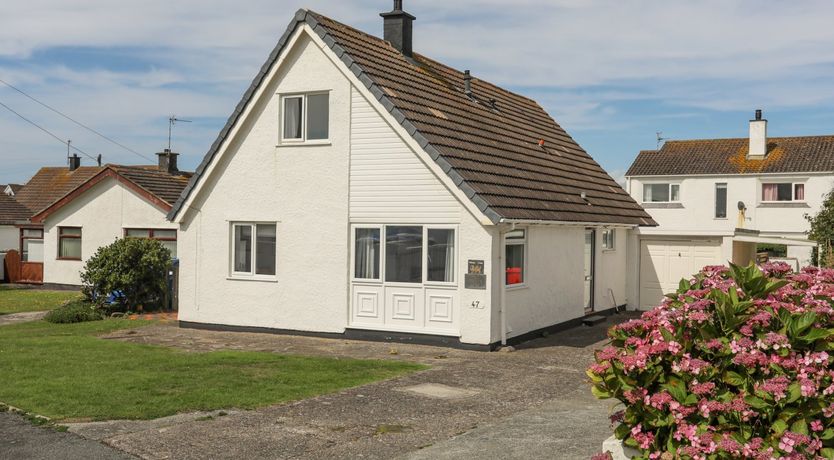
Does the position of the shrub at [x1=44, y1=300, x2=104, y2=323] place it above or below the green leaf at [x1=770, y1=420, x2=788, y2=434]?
below

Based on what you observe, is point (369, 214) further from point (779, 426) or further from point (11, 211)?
point (11, 211)

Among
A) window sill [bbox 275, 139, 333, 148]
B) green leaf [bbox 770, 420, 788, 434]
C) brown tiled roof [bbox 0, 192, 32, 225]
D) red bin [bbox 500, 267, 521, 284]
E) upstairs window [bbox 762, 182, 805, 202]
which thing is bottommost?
green leaf [bbox 770, 420, 788, 434]

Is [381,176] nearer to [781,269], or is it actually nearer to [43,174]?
[781,269]

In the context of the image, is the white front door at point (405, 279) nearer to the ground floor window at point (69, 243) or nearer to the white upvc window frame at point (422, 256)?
the white upvc window frame at point (422, 256)

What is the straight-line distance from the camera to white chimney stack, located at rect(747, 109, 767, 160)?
139ft

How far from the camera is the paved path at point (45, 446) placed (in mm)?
8383

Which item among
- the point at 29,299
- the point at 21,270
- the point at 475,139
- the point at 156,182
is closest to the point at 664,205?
the point at 156,182

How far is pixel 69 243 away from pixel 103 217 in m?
2.34

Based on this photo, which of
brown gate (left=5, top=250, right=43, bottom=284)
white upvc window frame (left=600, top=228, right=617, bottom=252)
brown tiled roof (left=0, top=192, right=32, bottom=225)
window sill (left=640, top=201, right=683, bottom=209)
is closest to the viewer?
white upvc window frame (left=600, top=228, right=617, bottom=252)

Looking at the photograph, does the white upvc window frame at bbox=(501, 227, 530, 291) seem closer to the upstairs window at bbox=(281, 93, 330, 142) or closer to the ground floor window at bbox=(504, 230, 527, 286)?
the ground floor window at bbox=(504, 230, 527, 286)

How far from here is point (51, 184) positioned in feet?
149

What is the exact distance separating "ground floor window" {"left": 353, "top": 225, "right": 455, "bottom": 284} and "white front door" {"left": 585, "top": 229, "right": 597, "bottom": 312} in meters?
6.46

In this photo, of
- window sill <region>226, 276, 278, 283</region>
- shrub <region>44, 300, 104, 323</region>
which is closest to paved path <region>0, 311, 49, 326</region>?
shrub <region>44, 300, 104, 323</region>

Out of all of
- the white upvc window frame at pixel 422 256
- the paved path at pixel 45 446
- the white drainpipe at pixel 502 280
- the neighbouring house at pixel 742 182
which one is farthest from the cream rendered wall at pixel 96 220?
the neighbouring house at pixel 742 182
